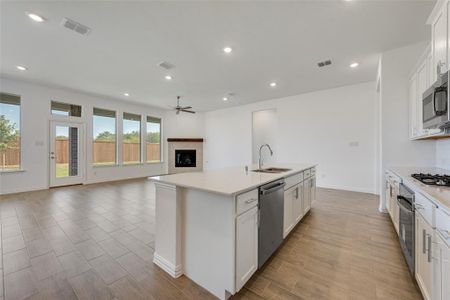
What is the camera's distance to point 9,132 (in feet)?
16.0

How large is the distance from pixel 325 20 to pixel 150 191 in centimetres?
521

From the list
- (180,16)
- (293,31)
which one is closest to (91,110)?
(180,16)

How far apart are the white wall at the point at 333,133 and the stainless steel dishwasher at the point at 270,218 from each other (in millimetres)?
4139

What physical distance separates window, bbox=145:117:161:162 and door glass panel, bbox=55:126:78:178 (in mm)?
2436

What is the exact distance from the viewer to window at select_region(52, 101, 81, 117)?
5694 mm

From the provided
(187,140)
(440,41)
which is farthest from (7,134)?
(440,41)

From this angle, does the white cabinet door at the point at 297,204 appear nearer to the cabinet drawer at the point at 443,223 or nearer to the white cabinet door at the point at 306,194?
the white cabinet door at the point at 306,194

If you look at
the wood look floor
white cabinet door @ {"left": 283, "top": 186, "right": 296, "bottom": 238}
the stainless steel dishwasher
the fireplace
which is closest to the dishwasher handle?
the stainless steel dishwasher

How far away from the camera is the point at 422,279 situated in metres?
1.45

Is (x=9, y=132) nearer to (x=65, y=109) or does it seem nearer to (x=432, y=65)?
(x=65, y=109)

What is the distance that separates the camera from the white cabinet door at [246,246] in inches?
59.4

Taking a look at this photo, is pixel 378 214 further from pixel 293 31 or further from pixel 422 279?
pixel 293 31

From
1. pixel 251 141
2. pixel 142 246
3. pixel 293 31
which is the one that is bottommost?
pixel 142 246

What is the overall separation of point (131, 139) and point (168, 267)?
664cm
